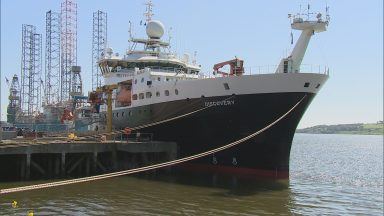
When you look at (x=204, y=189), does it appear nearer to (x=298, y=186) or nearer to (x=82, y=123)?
(x=298, y=186)

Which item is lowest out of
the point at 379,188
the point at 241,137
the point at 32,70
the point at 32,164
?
the point at 379,188

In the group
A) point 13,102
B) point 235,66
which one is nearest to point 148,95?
point 235,66

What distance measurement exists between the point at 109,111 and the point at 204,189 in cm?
1445

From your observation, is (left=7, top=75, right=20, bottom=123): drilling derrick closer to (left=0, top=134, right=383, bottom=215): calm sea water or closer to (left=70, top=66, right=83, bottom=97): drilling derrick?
(left=70, top=66, right=83, bottom=97): drilling derrick

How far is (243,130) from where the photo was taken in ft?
90.9

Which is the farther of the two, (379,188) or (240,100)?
(379,188)

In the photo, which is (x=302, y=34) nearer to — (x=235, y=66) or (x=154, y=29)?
(x=235, y=66)

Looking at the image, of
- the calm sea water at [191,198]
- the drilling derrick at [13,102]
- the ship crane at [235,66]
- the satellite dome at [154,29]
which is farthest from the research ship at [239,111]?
the drilling derrick at [13,102]

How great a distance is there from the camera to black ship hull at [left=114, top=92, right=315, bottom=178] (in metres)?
27.0

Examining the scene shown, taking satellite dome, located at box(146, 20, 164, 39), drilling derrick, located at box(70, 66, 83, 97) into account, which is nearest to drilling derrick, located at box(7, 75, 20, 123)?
drilling derrick, located at box(70, 66, 83, 97)

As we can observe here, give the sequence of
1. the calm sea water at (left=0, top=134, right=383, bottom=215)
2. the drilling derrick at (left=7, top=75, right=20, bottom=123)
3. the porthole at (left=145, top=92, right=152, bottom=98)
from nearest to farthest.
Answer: the calm sea water at (left=0, top=134, right=383, bottom=215) < the porthole at (left=145, top=92, right=152, bottom=98) < the drilling derrick at (left=7, top=75, right=20, bottom=123)

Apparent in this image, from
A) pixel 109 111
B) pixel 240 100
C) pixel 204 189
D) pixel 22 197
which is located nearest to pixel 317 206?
pixel 204 189

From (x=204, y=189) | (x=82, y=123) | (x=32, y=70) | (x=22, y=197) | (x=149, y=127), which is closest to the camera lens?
(x=22, y=197)

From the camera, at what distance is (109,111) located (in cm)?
3619
